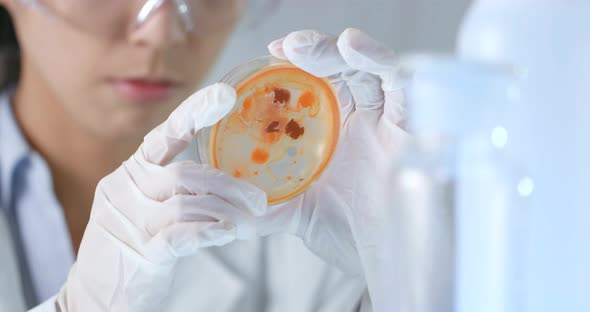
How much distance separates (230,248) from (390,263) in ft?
3.44

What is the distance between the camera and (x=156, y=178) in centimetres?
88

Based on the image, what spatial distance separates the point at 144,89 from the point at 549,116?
1057 millimetres

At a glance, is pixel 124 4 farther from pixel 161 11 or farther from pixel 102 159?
pixel 102 159

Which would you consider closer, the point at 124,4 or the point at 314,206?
the point at 314,206

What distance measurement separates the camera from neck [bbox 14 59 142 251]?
1589 mm

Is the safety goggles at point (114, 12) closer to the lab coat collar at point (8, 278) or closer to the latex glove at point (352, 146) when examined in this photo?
the lab coat collar at point (8, 278)

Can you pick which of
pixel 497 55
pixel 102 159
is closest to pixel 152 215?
pixel 497 55

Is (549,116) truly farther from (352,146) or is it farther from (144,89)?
(144,89)

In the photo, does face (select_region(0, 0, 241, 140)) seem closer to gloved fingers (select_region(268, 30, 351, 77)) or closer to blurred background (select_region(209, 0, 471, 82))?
blurred background (select_region(209, 0, 471, 82))

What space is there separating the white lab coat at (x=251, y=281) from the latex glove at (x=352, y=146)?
29 cm

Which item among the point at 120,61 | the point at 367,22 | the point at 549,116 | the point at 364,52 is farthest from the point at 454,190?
the point at 367,22

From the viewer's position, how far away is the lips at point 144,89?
1.37 meters

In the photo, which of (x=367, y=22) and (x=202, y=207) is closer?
(x=202, y=207)

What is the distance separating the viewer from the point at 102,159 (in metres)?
1.62
